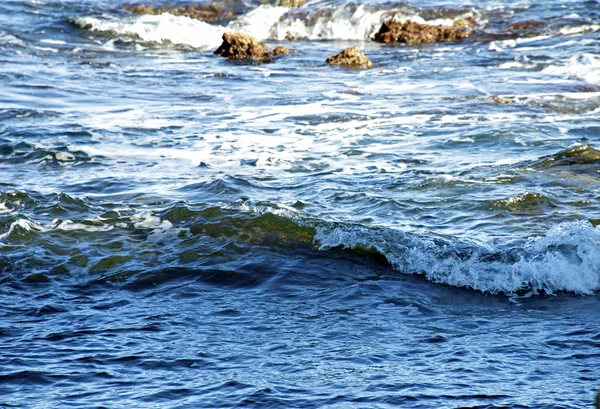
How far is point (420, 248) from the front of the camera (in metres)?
6.48

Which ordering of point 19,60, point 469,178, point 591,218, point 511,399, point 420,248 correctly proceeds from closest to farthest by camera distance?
point 511,399 → point 420,248 → point 591,218 → point 469,178 → point 19,60

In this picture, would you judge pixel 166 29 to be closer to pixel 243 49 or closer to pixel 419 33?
pixel 243 49

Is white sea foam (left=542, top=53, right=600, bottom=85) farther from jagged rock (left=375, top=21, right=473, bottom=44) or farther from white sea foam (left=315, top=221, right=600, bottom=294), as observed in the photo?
white sea foam (left=315, top=221, right=600, bottom=294)

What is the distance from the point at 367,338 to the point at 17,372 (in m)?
1.98

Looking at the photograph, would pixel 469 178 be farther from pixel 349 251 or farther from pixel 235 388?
pixel 235 388

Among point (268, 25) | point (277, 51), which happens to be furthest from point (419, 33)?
point (268, 25)

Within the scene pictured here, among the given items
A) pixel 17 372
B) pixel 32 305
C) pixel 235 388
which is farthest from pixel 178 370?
pixel 32 305

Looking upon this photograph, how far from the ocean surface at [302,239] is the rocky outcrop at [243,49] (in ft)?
7.14

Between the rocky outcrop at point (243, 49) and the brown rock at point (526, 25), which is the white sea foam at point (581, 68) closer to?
the brown rock at point (526, 25)

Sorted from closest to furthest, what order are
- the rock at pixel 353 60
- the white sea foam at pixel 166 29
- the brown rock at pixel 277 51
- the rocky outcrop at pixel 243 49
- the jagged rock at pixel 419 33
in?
1. the rock at pixel 353 60
2. the rocky outcrop at pixel 243 49
3. the brown rock at pixel 277 51
4. the jagged rock at pixel 419 33
5. the white sea foam at pixel 166 29

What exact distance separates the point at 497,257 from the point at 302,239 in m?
1.57

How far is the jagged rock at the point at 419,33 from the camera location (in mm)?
18938

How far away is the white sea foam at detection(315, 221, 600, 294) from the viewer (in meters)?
6.02

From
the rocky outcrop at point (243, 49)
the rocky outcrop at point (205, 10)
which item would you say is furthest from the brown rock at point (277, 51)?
the rocky outcrop at point (205, 10)
